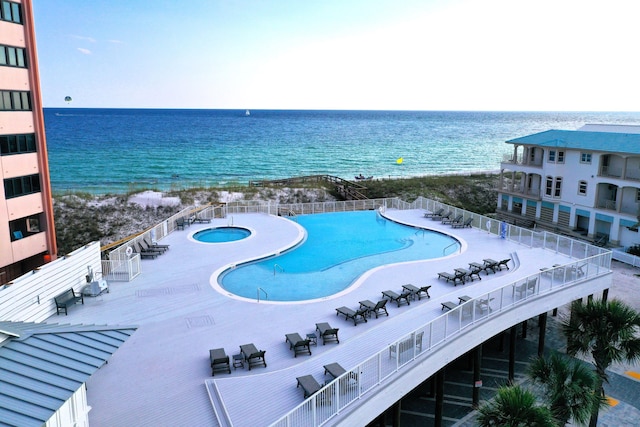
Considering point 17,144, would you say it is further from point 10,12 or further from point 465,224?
point 465,224

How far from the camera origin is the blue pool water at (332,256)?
19156mm

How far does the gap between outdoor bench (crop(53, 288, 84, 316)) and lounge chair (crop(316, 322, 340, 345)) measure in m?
8.44

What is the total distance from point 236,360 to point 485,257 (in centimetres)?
1439

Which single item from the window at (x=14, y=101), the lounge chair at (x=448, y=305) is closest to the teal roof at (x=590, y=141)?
the lounge chair at (x=448, y=305)

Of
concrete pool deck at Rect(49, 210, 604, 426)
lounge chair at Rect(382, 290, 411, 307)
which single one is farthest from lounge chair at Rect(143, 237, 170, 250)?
lounge chair at Rect(382, 290, 411, 307)

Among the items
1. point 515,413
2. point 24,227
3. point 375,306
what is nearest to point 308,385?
point 515,413

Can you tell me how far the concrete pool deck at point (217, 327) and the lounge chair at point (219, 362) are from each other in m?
0.19

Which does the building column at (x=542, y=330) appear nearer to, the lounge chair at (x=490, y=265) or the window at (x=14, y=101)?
the lounge chair at (x=490, y=265)

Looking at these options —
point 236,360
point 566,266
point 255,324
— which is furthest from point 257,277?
point 566,266

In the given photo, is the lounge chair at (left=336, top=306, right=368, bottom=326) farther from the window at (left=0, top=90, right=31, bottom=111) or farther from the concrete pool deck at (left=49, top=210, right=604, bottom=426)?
the window at (left=0, top=90, right=31, bottom=111)

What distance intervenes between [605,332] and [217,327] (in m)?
11.0

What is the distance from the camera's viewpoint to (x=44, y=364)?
21.0 ft

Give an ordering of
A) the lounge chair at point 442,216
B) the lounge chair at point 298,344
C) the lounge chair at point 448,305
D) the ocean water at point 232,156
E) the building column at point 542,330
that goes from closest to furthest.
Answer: the lounge chair at point 298,344, the lounge chair at point 448,305, the building column at point 542,330, the lounge chair at point 442,216, the ocean water at point 232,156

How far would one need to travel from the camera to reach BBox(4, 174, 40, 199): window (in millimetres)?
19094
